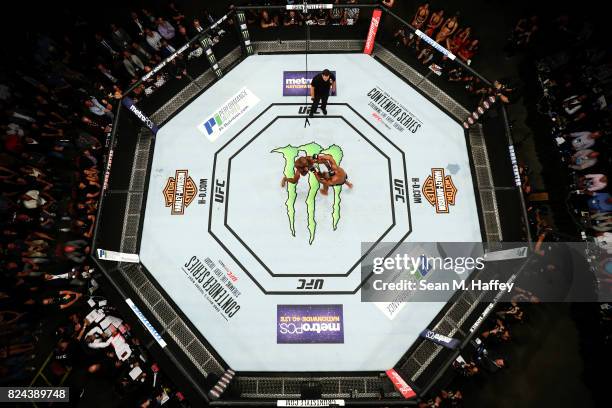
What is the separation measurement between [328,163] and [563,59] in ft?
22.1

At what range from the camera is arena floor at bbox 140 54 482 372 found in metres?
8.18

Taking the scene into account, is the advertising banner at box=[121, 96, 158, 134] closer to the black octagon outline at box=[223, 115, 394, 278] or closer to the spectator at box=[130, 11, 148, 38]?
the black octagon outline at box=[223, 115, 394, 278]

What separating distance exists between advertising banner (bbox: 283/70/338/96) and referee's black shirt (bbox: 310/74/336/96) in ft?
3.58

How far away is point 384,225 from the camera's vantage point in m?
9.05

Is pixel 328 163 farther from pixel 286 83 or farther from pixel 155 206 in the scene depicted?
pixel 155 206

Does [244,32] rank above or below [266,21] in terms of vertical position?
below

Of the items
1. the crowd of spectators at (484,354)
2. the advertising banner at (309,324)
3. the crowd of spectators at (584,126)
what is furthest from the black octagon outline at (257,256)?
the crowd of spectators at (584,126)

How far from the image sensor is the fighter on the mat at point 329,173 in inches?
342

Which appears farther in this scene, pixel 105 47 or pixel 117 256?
pixel 105 47

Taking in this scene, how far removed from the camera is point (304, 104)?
10.4 metres

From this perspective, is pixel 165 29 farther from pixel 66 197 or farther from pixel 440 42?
pixel 440 42

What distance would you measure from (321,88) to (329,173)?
7.00 ft

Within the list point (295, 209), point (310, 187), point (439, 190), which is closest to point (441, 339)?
point (439, 190)

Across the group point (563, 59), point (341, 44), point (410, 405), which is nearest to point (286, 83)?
point (341, 44)
